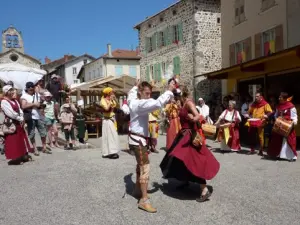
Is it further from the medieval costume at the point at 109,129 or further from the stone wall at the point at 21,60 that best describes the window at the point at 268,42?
the stone wall at the point at 21,60

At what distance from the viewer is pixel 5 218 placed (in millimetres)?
4172

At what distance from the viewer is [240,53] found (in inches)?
693

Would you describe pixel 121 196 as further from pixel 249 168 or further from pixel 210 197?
pixel 249 168

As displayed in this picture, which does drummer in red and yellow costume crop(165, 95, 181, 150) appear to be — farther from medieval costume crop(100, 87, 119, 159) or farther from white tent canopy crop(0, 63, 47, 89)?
white tent canopy crop(0, 63, 47, 89)

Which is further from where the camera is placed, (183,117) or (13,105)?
(13,105)

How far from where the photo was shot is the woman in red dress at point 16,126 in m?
7.19

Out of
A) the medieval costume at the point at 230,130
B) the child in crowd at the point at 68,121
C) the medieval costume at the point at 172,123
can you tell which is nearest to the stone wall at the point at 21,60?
the child in crowd at the point at 68,121

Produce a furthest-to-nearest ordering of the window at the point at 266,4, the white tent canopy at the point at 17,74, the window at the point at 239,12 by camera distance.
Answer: the window at the point at 239,12 < the window at the point at 266,4 < the white tent canopy at the point at 17,74

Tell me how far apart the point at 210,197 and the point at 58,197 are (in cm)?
219

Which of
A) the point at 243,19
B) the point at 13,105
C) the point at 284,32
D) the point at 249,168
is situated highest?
the point at 243,19

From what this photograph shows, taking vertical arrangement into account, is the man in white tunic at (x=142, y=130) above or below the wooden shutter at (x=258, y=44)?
below

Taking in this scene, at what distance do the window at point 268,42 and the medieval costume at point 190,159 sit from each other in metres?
11.5

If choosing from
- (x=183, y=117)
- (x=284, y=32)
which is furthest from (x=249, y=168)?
(x=284, y=32)

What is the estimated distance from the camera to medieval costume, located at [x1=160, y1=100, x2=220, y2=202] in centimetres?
471
